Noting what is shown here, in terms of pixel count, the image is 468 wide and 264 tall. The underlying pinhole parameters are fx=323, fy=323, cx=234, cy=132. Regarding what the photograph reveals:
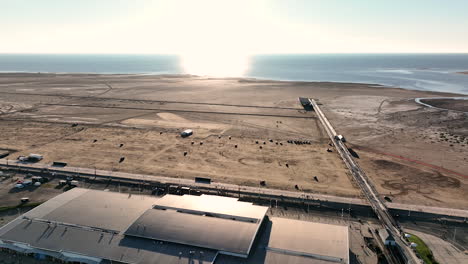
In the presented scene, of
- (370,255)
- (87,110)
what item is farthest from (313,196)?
(87,110)

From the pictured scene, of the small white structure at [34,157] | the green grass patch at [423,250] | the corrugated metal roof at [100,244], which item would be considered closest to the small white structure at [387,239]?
the green grass patch at [423,250]

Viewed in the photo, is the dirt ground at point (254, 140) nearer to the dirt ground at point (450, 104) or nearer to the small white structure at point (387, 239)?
the dirt ground at point (450, 104)

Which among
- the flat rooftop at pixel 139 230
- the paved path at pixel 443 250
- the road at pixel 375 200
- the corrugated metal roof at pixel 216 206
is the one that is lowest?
the paved path at pixel 443 250

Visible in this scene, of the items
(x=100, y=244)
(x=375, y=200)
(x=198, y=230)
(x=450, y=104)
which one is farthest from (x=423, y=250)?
(x=450, y=104)

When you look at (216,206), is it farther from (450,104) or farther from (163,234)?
(450,104)

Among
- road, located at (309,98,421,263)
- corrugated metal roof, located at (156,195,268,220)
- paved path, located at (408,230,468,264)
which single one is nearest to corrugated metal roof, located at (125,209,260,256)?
corrugated metal roof, located at (156,195,268,220)

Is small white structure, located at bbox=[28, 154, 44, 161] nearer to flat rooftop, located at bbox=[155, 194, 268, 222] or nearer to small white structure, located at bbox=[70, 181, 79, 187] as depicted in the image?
small white structure, located at bbox=[70, 181, 79, 187]

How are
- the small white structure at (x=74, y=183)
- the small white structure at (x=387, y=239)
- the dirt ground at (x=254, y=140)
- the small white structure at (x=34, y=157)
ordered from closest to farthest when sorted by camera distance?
the small white structure at (x=387, y=239) → the small white structure at (x=74, y=183) → the dirt ground at (x=254, y=140) → the small white structure at (x=34, y=157)
